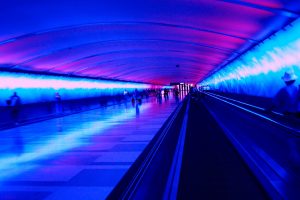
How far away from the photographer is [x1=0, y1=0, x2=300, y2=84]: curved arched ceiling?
11.9 m

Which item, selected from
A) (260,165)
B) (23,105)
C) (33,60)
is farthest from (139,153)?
(23,105)

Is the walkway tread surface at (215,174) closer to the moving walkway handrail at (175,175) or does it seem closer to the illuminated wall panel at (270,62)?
the moving walkway handrail at (175,175)

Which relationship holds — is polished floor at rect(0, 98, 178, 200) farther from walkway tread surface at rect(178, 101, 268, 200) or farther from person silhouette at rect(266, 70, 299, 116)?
person silhouette at rect(266, 70, 299, 116)

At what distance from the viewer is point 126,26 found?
16984mm

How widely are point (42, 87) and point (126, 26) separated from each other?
14092 mm

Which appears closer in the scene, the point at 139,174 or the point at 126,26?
the point at 139,174

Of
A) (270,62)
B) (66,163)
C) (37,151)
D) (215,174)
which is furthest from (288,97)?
(270,62)

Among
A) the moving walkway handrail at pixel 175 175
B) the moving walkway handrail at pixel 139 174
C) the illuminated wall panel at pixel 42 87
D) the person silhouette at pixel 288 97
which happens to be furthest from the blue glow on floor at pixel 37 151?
the illuminated wall panel at pixel 42 87

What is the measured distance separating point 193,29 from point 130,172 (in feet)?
39.9

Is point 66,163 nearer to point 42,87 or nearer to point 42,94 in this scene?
point 42,87

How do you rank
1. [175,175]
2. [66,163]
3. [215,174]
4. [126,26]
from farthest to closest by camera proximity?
[126,26], [66,163], [215,174], [175,175]

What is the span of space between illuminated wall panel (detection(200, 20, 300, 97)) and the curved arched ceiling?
0.51 metres

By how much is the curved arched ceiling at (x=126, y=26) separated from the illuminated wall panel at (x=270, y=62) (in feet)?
1.66

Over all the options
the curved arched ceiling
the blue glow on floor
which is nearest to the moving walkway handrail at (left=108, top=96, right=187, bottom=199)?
the blue glow on floor
